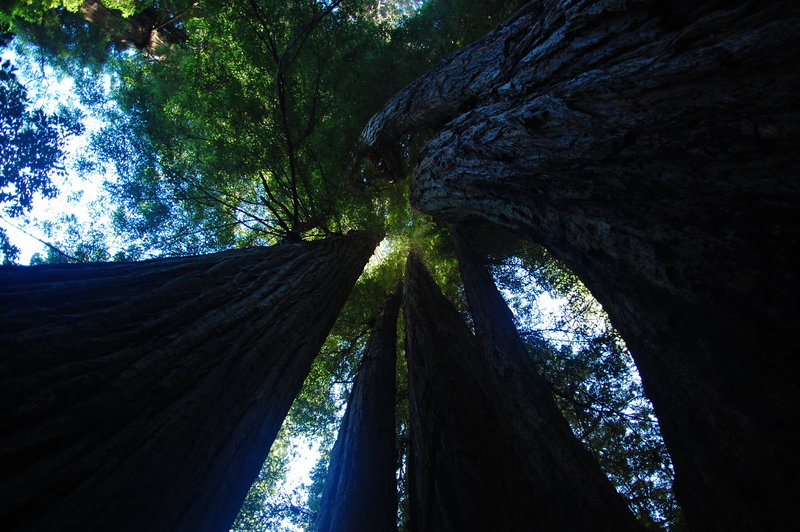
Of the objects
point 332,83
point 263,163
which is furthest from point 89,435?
point 332,83

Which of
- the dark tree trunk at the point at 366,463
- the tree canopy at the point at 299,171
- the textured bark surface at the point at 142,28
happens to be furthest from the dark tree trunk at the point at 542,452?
the textured bark surface at the point at 142,28

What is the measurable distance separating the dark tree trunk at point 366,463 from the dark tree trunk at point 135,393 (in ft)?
4.33

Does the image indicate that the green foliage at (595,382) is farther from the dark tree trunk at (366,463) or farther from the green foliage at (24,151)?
the green foliage at (24,151)

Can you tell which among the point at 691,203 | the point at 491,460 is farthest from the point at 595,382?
the point at 691,203

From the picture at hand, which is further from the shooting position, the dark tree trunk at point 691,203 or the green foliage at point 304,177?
the green foliage at point 304,177

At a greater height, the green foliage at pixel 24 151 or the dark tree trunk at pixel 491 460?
the green foliage at pixel 24 151

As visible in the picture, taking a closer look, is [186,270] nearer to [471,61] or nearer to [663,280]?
[663,280]

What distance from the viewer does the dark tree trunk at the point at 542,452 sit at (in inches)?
84.9

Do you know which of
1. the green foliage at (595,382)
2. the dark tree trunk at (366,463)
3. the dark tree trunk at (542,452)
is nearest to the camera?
the dark tree trunk at (542,452)

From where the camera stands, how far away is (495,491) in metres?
2.69

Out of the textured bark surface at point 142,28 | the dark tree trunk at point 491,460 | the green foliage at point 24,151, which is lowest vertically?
the dark tree trunk at point 491,460

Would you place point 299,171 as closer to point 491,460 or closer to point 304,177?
point 304,177

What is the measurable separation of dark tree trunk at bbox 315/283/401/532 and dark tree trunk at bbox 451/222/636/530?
1.28 meters

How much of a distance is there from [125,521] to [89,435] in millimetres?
349
